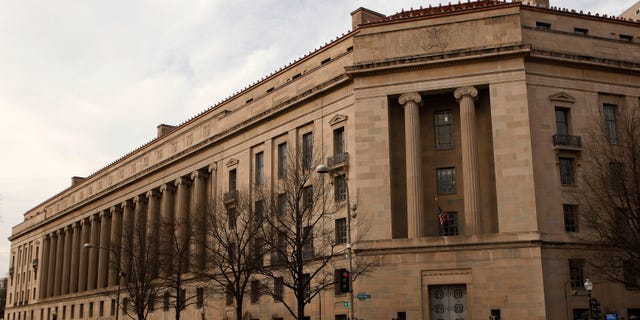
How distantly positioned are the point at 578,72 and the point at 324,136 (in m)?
16.5

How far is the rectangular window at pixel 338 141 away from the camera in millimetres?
45088

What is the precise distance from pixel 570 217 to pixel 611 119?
7.44m

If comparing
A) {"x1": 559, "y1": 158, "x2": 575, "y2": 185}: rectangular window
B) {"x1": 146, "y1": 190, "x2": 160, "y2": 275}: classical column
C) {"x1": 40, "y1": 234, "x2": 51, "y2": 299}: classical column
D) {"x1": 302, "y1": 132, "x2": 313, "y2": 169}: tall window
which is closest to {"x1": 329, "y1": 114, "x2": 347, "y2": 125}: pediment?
{"x1": 302, "y1": 132, "x2": 313, "y2": 169}: tall window

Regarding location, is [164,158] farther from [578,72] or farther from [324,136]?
[578,72]

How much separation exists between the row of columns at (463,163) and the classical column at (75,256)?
60683 mm

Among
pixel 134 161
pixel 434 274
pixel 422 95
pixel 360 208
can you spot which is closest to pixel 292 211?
pixel 360 208

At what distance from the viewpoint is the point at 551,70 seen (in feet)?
136

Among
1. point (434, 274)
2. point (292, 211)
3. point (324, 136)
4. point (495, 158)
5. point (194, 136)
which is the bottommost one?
point (434, 274)

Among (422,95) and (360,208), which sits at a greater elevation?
(422,95)

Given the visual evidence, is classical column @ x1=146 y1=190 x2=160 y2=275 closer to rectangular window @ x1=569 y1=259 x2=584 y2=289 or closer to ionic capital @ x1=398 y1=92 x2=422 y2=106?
ionic capital @ x1=398 y1=92 x2=422 y2=106

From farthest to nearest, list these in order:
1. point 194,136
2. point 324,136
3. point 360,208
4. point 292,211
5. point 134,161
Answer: point 134,161 → point 194,136 → point 324,136 → point 360,208 → point 292,211

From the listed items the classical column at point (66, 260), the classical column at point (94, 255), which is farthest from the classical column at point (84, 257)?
the classical column at point (66, 260)

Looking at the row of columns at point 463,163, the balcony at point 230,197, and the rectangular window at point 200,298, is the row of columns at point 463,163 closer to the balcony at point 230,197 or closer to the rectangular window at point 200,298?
the balcony at point 230,197

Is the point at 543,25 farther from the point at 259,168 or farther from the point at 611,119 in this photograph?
the point at 259,168
